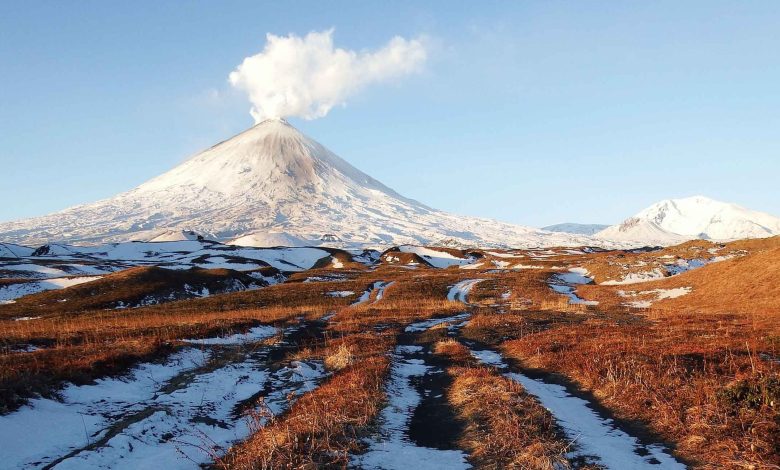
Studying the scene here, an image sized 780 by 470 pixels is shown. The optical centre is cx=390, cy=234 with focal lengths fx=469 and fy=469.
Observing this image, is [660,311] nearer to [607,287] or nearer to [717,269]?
[717,269]

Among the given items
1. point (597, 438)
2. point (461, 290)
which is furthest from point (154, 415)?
point (461, 290)

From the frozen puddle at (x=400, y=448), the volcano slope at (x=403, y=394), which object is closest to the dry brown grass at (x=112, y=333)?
the volcano slope at (x=403, y=394)

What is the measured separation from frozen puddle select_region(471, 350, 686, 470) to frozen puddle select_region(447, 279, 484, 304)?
1498 inches

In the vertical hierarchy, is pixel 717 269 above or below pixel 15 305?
above

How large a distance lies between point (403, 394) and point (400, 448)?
207 inches

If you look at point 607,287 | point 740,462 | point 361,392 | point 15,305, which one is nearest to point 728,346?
point 740,462

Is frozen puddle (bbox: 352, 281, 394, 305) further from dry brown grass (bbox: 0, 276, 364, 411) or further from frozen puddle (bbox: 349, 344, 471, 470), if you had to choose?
frozen puddle (bbox: 349, 344, 471, 470)

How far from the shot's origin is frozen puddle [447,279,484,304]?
189 ft

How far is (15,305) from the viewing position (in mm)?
50656

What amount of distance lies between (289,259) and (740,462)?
13331 cm

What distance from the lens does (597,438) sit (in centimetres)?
1217

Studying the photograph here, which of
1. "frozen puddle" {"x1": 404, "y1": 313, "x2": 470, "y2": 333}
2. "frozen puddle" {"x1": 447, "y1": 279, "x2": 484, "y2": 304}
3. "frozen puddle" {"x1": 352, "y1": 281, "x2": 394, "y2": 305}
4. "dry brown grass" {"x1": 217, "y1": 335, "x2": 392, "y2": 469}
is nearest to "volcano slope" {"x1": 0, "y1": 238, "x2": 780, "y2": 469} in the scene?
"dry brown grass" {"x1": 217, "y1": 335, "x2": 392, "y2": 469}

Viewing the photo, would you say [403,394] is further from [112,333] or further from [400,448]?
[112,333]

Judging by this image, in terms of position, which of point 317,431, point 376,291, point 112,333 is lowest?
point 376,291
